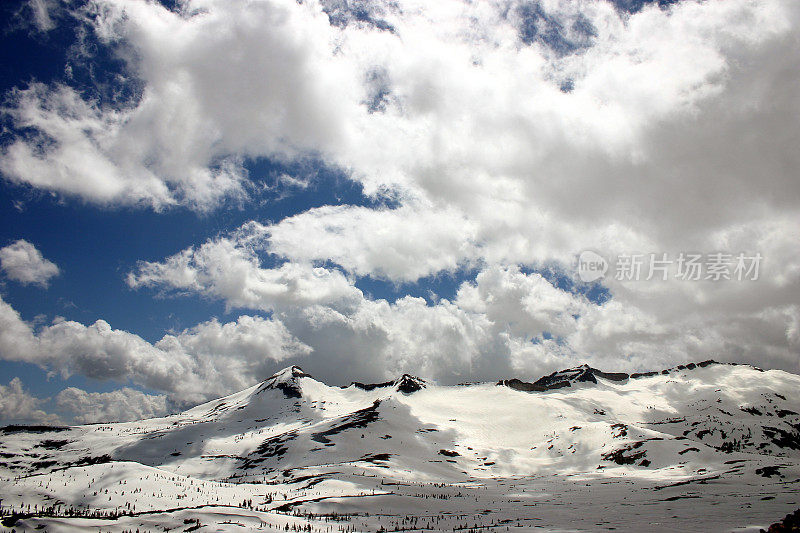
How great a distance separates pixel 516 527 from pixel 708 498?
26.0m

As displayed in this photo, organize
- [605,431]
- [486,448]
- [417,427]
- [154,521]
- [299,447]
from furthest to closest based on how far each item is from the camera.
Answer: [417,427] < [486,448] < [299,447] < [605,431] < [154,521]

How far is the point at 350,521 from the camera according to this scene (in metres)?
37.2

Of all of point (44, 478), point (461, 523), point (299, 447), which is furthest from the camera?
point (299, 447)

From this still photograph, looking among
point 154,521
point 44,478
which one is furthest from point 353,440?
point 154,521

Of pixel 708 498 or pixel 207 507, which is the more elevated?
pixel 207 507

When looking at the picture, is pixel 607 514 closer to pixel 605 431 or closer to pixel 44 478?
pixel 44 478

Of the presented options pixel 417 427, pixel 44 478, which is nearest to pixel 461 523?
pixel 44 478

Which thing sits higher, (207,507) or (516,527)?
(207,507)

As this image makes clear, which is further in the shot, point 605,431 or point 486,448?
point 486,448

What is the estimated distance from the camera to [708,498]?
44.5 metres

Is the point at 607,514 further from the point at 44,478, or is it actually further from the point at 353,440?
the point at 353,440

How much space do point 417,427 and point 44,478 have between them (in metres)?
158

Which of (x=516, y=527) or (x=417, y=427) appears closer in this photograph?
(x=516, y=527)

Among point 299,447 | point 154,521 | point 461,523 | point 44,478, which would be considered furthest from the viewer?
point 299,447
